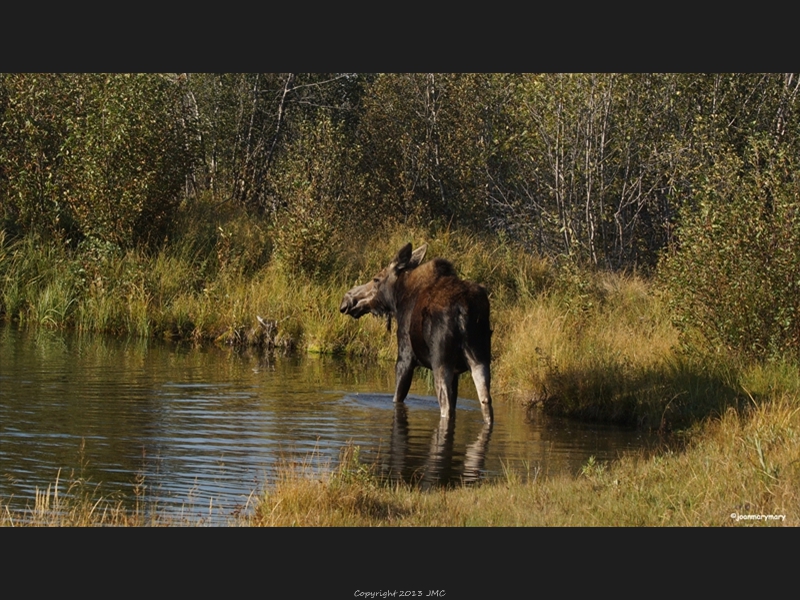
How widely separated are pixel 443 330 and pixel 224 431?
326cm

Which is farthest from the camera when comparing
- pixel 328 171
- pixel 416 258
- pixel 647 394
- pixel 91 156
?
pixel 328 171

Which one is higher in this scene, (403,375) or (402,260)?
(402,260)

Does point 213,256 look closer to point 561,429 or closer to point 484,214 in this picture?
point 484,214

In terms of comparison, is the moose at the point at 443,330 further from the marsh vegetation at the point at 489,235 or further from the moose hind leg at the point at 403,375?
the marsh vegetation at the point at 489,235

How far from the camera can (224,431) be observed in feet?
49.9

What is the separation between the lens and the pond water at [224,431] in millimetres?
12352

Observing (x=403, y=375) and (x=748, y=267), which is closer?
(x=748, y=267)

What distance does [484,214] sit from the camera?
37.4 m

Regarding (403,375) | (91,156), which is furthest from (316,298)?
(403,375)

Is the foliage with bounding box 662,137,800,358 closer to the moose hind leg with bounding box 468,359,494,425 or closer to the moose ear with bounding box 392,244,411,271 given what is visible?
the moose hind leg with bounding box 468,359,494,425

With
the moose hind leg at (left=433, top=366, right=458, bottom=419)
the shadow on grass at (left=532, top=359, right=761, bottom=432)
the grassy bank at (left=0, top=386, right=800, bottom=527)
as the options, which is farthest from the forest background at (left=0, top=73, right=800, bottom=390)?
the grassy bank at (left=0, top=386, right=800, bottom=527)

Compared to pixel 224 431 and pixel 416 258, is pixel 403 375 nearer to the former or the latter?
pixel 416 258

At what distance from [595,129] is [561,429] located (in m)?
16.3

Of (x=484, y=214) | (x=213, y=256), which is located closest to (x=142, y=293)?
(x=213, y=256)
